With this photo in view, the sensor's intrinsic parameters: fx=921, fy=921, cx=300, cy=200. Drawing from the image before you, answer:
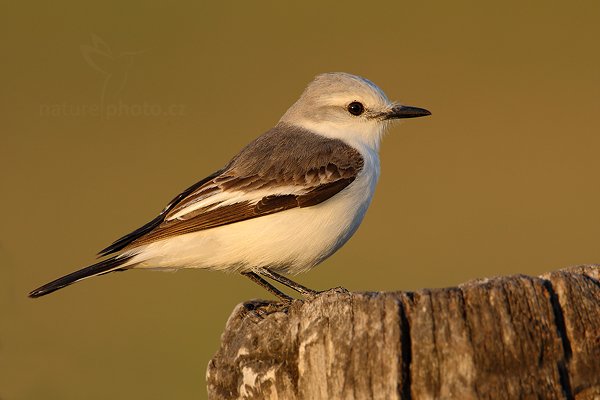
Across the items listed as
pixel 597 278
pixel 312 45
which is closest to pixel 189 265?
pixel 597 278

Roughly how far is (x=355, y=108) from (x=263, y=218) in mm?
1674

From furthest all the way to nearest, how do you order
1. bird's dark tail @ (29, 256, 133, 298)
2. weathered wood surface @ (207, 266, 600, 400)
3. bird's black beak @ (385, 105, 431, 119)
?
bird's black beak @ (385, 105, 431, 119)
bird's dark tail @ (29, 256, 133, 298)
weathered wood surface @ (207, 266, 600, 400)

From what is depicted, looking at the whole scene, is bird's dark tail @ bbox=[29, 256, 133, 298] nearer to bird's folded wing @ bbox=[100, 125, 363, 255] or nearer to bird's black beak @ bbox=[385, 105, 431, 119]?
bird's folded wing @ bbox=[100, 125, 363, 255]

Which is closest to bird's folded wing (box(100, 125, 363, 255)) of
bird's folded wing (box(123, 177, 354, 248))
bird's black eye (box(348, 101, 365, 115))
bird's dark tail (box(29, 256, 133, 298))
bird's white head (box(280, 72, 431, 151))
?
bird's folded wing (box(123, 177, 354, 248))

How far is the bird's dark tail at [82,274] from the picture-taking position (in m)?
6.53

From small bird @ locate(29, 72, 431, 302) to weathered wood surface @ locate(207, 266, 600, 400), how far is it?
2772 millimetres

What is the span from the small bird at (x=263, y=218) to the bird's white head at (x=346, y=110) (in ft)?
1.57

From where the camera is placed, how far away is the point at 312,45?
51.2 feet

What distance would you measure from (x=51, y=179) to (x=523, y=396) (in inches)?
379

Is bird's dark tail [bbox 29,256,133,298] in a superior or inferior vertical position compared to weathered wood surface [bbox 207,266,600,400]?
superior

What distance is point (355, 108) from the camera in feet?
26.4

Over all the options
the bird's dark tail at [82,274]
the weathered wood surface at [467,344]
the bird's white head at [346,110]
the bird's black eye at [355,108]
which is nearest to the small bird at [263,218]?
the bird's dark tail at [82,274]

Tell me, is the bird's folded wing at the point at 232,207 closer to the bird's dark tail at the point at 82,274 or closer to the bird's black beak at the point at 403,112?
the bird's dark tail at the point at 82,274

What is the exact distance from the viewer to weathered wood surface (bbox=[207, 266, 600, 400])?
12.4 ft
